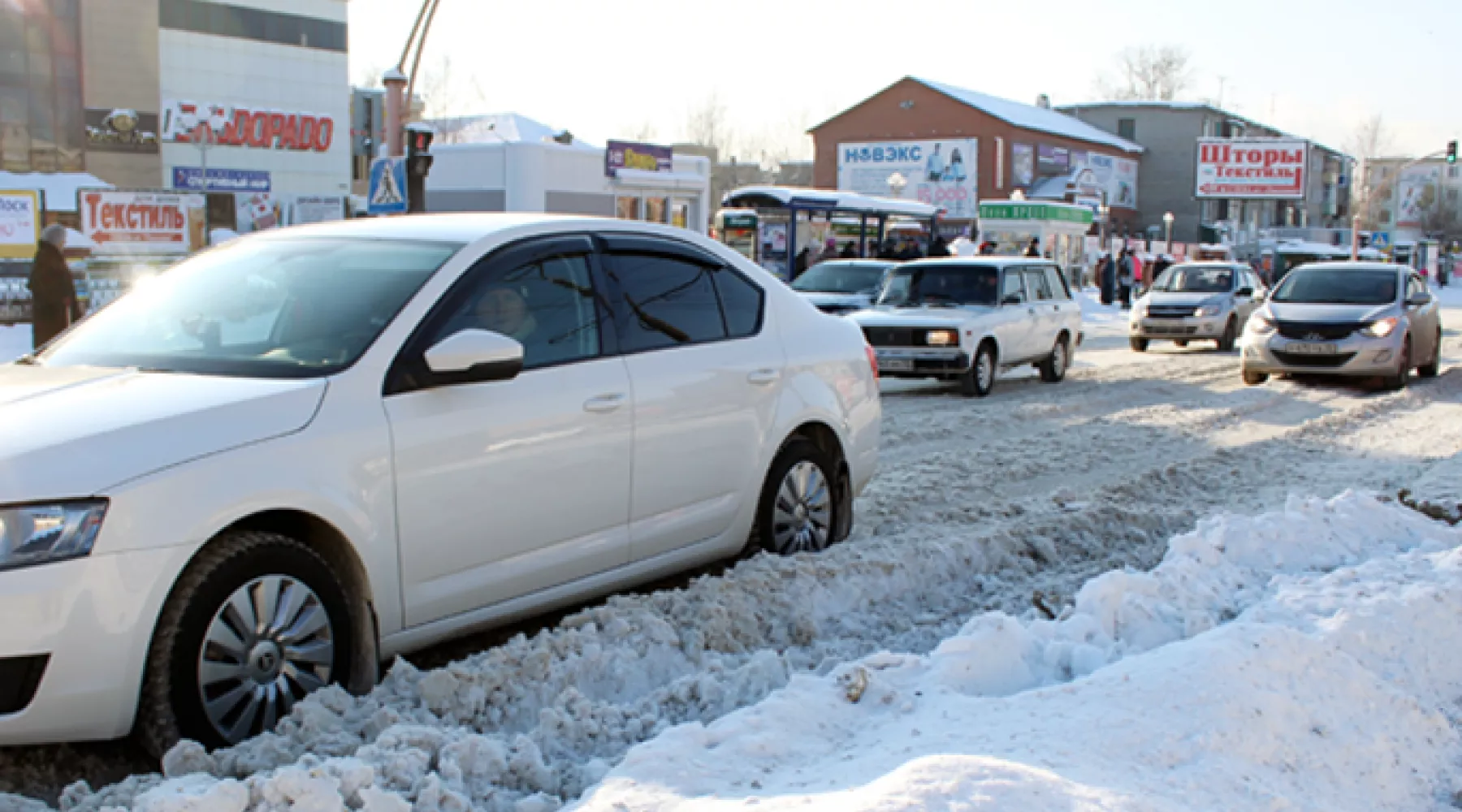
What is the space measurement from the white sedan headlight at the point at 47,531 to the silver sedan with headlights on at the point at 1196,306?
70.4ft

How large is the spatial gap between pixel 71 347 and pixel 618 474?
80.2 inches

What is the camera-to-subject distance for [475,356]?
14.9 ft

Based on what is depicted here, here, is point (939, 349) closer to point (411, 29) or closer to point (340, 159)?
point (411, 29)

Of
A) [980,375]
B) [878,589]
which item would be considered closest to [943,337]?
[980,375]

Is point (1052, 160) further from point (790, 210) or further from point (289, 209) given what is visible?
point (289, 209)

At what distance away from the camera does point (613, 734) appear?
13.7 feet

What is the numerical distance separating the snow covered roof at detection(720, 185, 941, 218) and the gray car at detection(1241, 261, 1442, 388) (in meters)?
15.5

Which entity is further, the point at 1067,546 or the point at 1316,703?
the point at 1067,546

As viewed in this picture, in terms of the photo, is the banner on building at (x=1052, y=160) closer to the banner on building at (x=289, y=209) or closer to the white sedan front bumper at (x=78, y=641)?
the banner on building at (x=289, y=209)

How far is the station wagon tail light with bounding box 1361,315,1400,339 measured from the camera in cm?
1625

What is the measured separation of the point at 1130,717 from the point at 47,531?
3001 millimetres

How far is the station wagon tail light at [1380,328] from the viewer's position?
16.2m

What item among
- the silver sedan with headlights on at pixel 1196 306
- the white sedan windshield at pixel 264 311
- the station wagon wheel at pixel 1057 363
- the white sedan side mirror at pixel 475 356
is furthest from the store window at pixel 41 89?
the white sedan side mirror at pixel 475 356

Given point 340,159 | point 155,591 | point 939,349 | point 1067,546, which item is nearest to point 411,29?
point 939,349
